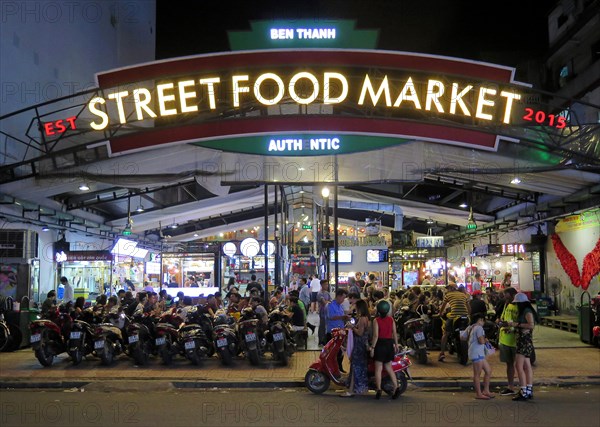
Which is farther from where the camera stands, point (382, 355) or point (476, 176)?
point (476, 176)

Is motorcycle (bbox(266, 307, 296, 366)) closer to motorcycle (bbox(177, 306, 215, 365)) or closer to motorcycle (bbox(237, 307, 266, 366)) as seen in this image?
motorcycle (bbox(237, 307, 266, 366))

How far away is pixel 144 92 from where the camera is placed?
1223 cm

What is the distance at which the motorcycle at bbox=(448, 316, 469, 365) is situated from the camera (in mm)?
Answer: 13059

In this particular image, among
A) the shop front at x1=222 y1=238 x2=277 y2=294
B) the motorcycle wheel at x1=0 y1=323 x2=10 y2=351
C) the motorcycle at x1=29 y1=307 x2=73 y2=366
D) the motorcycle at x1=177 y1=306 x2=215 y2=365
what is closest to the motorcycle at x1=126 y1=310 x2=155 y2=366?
the motorcycle at x1=177 y1=306 x2=215 y2=365

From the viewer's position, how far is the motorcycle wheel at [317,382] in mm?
10336

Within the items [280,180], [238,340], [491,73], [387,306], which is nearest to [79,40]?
[280,180]

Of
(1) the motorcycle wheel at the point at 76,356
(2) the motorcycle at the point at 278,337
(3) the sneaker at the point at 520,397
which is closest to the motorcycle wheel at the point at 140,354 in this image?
(1) the motorcycle wheel at the point at 76,356

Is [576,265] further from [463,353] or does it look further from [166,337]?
[166,337]

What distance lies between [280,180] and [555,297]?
42.4 ft

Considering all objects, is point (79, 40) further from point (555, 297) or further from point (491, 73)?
point (555, 297)

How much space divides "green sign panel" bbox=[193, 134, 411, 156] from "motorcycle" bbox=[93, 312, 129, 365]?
4.66m

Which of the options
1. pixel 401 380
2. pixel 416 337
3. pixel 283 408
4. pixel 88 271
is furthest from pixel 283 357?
pixel 88 271

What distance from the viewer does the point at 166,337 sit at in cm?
1333

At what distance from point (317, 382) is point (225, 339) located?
311 cm
